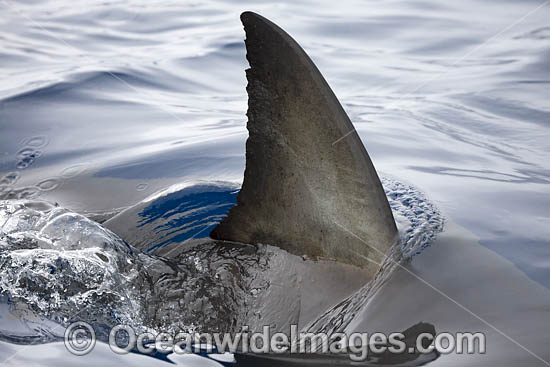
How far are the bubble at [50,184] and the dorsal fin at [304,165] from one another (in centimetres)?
205

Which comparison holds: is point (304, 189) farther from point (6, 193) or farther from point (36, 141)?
point (36, 141)

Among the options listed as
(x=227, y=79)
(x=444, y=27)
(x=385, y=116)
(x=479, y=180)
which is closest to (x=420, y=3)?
(x=444, y=27)

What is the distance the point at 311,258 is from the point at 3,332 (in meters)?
1.18

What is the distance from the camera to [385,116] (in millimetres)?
6047

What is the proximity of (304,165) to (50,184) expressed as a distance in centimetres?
237

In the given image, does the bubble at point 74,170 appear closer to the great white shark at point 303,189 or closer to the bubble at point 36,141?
the bubble at point 36,141

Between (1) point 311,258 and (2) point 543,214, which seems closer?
(1) point 311,258

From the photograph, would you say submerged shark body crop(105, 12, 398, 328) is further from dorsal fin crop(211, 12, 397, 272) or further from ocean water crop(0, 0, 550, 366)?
ocean water crop(0, 0, 550, 366)

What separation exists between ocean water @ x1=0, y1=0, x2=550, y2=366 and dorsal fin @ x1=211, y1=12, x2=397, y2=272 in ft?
0.83

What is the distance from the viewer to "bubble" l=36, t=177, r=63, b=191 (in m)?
4.23

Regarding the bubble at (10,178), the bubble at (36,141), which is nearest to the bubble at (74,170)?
the bubble at (10,178)

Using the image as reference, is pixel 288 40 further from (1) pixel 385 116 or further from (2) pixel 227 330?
(1) pixel 385 116

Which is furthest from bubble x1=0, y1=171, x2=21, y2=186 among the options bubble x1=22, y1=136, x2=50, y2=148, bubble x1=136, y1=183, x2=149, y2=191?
bubble x1=136, y1=183, x2=149, y2=191

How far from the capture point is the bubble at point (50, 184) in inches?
167
